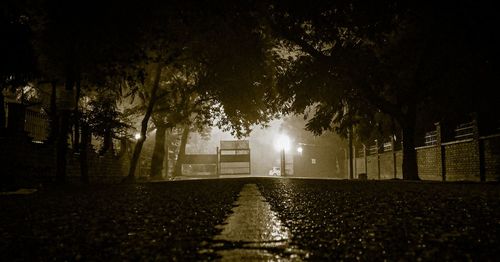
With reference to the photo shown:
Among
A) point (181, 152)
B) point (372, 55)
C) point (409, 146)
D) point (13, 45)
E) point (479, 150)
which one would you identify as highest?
point (372, 55)

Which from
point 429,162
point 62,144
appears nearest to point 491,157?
point 429,162

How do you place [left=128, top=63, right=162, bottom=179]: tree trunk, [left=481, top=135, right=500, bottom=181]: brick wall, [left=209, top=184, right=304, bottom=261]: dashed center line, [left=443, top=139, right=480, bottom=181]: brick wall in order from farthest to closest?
1. [left=128, top=63, right=162, bottom=179]: tree trunk
2. [left=443, top=139, right=480, bottom=181]: brick wall
3. [left=481, top=135, right=500, bottom=181]: brick wall
4. [left=209, top=184, right=304, bottom=261]: dashed center line

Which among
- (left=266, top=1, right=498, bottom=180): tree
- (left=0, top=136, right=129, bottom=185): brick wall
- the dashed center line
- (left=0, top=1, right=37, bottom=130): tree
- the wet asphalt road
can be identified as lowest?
the wet asphalt road

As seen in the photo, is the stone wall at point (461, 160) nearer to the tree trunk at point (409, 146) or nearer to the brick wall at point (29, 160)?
the tree trunk at point (409, 146)

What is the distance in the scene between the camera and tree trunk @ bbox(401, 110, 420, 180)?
19094mm

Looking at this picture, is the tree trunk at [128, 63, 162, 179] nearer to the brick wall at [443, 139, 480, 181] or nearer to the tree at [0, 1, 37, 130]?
the tree at [0, 1, 37, 130]

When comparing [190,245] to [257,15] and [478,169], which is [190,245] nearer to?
[257,15]

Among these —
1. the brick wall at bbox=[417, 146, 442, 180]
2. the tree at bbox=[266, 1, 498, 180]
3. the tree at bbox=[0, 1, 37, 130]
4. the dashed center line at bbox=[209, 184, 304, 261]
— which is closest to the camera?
the dashed center line at bbox=[209, 184, 304, 261]

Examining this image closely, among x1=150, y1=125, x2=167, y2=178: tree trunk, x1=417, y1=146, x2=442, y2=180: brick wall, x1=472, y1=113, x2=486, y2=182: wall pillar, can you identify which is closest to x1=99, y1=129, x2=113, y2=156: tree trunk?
x1=150, y1=125, x2=167, y2=178: tree trunk

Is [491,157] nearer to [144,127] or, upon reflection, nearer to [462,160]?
Answer: [462,160]

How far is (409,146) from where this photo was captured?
19297 millimetres

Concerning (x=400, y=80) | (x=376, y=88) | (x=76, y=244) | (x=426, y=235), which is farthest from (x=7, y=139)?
(x=400, y=80)

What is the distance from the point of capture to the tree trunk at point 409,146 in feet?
62.6

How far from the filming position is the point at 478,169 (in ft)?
59.3
